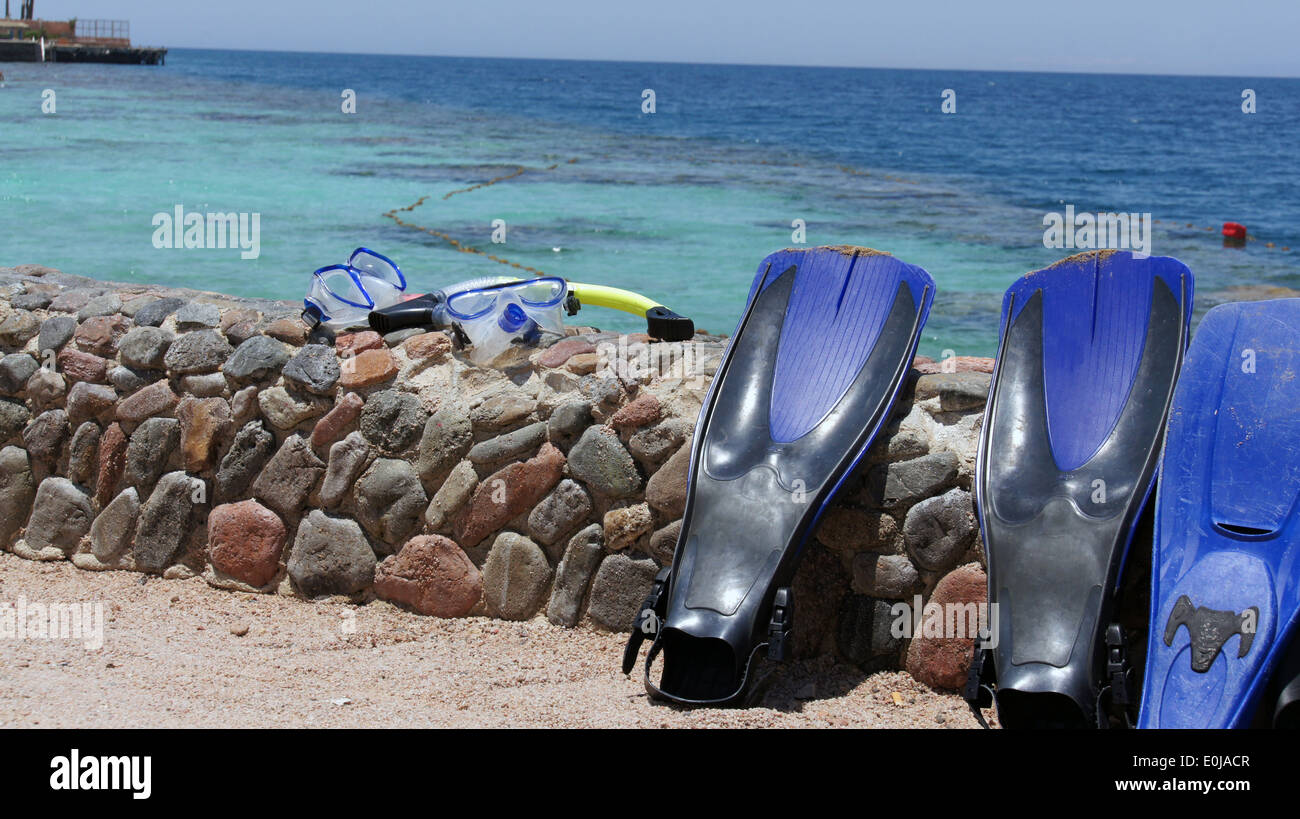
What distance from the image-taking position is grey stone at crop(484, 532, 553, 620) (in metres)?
3.71

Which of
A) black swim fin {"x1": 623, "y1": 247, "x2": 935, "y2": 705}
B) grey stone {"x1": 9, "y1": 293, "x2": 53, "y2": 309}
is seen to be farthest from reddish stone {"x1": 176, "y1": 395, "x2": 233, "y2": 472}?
black swim fin {"x1": 623, "y1": 247, "x2": 935, "y2": 705}

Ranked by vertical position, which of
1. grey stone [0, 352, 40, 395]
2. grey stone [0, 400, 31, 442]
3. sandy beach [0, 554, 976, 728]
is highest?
grey stone [0, 352, 40, 395]

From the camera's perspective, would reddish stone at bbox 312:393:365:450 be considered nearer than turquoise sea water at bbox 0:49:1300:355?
Yes

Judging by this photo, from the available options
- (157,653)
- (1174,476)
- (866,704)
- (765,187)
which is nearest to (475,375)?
(157,653)

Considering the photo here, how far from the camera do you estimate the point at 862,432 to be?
3.28 m

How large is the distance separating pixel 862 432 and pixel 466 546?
4.47ft

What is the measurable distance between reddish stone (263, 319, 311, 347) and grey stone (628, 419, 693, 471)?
1361mm

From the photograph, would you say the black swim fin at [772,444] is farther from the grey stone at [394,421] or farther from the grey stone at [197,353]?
the grey stone at [197,353]

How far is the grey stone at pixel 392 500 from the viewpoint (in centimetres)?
386

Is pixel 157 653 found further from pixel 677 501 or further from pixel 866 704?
pixel 866 704

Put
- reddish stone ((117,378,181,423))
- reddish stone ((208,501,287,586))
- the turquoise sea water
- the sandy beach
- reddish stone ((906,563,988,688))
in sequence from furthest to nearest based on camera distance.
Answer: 1. the turquoise sea water
2. reddish stone ((117,378,181,423))
3. reddish stone ((208,501,287,586))
4. reddish stone ((906,563,988,688))
5. the sandy beach

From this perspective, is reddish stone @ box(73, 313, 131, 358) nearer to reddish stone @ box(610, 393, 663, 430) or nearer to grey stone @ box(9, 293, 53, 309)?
grey stone @ box(9, 293, 53, 309)

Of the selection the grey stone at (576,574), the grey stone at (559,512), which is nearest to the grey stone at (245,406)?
the grey stone at (559,512)

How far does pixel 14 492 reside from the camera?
442cm
